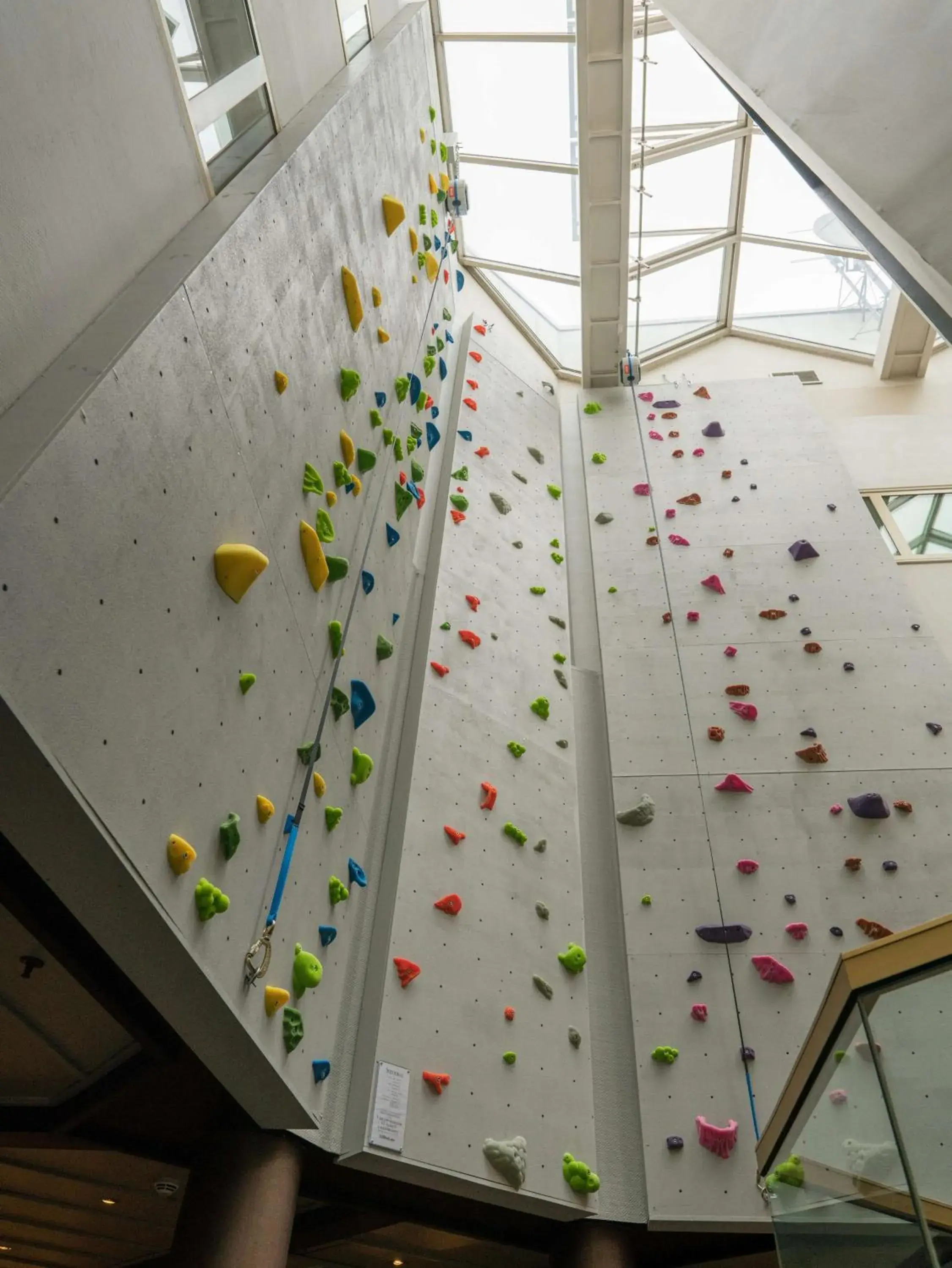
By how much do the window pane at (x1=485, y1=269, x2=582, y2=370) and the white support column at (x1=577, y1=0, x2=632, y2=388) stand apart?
791 mm

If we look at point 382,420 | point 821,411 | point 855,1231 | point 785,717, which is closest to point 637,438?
point 821,411

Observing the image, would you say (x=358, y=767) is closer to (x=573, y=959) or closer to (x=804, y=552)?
(x=573, y=959)

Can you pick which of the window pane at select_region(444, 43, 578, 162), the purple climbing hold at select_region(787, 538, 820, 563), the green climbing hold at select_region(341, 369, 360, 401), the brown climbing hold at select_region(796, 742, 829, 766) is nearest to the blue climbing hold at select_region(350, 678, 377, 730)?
the green climbing hold at select_region(341, 369, 360, 401)

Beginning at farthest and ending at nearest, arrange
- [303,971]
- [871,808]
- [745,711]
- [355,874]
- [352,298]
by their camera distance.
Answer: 1. [745,711]
2. [871,808]
3. [352,298]
4. [355,874]
5. [303,971]

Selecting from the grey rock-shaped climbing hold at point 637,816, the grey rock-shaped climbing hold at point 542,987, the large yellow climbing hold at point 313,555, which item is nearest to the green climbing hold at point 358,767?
the large yellow climbing hold at point 313,555

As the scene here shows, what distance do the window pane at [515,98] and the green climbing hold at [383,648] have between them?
239 inches

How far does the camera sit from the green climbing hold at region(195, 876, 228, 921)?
2.83 m

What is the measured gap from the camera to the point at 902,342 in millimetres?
9664

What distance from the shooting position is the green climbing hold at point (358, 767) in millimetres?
4613

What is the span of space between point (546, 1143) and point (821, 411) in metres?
7.50

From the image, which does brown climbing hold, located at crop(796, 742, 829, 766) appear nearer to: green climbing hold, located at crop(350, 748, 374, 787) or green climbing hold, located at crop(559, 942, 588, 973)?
green climbing hold, located at crop(559, 942, 588, 973)

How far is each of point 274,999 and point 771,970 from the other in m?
3.05

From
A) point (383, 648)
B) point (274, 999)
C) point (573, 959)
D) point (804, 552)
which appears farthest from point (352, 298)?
point (804, 552)

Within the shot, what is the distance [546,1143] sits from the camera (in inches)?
177
